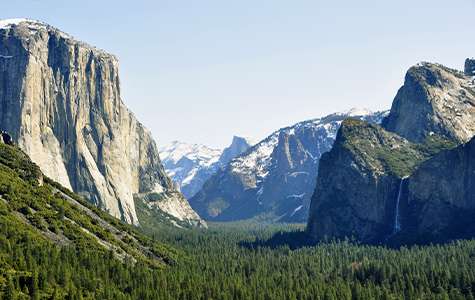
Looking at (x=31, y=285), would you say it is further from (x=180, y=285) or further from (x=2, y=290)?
(x=180, y=285)

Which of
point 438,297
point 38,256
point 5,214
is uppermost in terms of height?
point 5,214

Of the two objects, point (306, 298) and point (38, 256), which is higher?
point (38, 256)

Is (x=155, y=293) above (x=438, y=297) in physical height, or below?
above

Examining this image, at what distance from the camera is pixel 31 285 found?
14850 cm

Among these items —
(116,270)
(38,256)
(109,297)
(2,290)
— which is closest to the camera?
(2,290)

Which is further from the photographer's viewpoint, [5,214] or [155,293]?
[5,214]

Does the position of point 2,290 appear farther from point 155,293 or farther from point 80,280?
point 155,293

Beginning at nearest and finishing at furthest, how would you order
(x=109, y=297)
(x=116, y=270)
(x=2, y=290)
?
(x=2, y=290) → (x=109, y=297) → (x=116, y=270)

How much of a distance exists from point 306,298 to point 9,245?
78917 millimetres

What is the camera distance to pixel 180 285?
620 feet

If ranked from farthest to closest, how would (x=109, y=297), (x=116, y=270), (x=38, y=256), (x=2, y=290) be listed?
(x=116, y=270) < (x=38, y=256) < (x=109, y=297) < (x=2, y=290)

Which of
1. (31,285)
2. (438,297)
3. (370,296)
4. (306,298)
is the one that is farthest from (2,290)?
(438,297)

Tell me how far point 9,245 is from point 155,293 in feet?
120

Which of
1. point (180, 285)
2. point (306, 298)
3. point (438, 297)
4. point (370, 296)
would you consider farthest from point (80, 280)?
point (438, 297)
